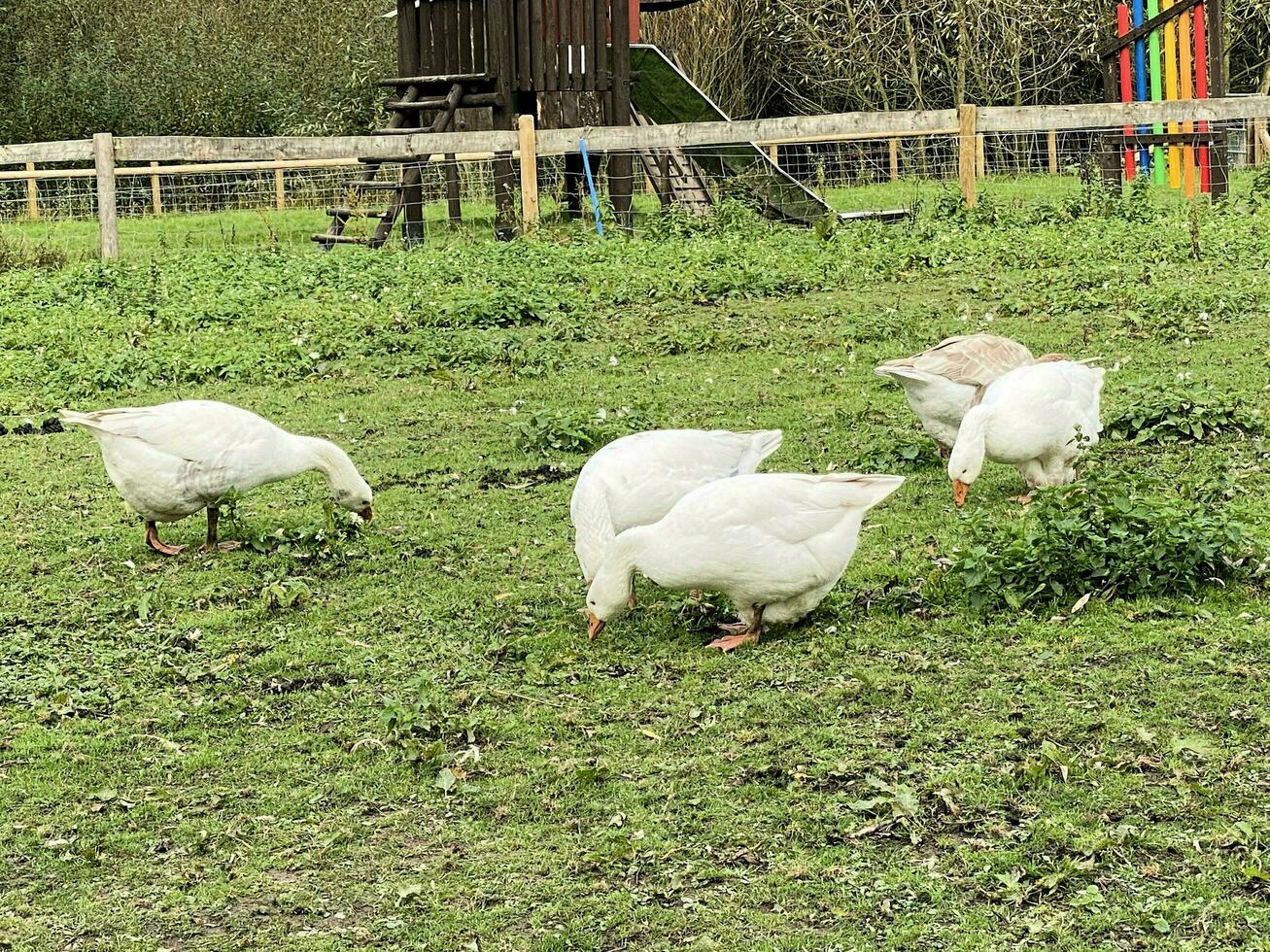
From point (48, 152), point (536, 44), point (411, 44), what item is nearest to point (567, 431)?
point (48, 152)

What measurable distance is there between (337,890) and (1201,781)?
239 centimetres

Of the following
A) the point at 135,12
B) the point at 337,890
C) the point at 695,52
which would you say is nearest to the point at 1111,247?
the point at 337,890

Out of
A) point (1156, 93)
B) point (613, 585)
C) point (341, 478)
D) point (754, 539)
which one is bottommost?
point (613, 585)

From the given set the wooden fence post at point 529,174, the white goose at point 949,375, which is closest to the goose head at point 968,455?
the white goose at point 949,375

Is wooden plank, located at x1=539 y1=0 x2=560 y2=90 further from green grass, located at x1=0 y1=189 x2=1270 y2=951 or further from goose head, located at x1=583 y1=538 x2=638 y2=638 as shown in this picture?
goose head, located at x1=583 y1=538 x2=638 y2=638

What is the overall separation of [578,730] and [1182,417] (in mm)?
4344

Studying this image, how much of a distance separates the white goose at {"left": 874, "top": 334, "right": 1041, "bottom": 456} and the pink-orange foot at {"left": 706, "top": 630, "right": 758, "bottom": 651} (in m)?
1.91

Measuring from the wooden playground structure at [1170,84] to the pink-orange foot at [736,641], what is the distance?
13.0m

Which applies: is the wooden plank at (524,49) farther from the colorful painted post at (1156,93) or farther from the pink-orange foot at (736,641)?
the pink-orange foot at (736,641)

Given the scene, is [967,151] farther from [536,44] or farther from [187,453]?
[187,453]

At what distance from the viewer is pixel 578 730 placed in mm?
5098

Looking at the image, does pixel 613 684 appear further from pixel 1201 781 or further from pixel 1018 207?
pixel 1018 207

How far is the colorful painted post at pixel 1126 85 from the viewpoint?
65.5ft

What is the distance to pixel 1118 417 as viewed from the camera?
8117mm
